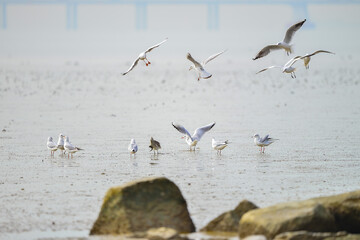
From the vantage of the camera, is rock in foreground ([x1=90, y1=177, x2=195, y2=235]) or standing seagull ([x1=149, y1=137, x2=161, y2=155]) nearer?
rock in foreground ([x1=90, y1=177, x2=195, y2=235])

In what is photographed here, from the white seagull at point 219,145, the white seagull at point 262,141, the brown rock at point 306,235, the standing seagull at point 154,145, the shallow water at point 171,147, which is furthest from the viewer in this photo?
the white seagull at point 262,141

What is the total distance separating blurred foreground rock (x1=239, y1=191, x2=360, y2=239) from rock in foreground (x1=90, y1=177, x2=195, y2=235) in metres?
0.83

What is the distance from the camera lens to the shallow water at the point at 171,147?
12.1 m

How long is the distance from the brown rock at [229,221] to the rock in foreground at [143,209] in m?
0.24

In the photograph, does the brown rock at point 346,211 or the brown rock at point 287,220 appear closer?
the brown rock at point 287,220

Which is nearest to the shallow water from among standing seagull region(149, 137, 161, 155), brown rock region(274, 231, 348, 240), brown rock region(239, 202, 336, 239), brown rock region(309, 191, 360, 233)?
standing seagull region(149, 137, 161, 155)

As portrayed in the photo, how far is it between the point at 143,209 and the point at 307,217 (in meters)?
1.88

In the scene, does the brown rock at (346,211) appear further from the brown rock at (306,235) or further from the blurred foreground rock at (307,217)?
the brown rock at (306,235)

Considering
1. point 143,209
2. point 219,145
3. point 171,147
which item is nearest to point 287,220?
point 143,209

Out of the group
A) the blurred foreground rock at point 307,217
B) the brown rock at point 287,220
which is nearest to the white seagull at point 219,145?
the blurred foreground rock at point 307,217

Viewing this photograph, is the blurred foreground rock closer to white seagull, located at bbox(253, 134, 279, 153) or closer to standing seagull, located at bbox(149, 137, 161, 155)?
standing seagull, located at bbox(149, 137, 161, 155)

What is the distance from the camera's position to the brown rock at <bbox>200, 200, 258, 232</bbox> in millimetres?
10078

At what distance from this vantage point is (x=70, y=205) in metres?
11.7

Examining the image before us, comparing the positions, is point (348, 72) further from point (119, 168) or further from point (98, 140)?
point (119, 168)
